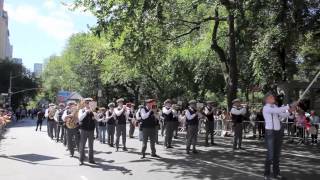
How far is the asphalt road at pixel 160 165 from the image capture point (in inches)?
474

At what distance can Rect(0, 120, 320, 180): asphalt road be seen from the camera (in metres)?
12.0

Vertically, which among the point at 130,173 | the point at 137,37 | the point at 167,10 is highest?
the point at 167,10

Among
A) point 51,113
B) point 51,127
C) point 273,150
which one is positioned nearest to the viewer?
point 273,150

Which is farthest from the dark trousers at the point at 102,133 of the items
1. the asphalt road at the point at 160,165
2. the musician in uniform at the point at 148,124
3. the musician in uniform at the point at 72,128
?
the musician in uniform at the point at 148,124

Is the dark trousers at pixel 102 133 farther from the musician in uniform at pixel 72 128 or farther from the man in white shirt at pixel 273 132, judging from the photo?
the man in white shirt at pixel 273 132

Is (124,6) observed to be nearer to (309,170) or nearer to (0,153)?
(0,153)

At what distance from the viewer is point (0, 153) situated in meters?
18.1

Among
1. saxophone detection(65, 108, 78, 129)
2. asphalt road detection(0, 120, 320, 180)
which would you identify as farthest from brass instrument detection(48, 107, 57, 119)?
saxophone detection(65, 108, 78, 129)

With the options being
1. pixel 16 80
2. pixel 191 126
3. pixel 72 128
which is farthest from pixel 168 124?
pixel 16 80

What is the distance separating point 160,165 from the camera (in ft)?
45.5

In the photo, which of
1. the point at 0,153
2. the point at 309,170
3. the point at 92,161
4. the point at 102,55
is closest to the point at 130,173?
the point at 92,161

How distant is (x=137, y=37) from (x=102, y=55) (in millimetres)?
19544

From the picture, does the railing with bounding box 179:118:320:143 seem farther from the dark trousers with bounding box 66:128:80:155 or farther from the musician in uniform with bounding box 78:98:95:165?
the musician in uniform with bounding box 78:98:95:165

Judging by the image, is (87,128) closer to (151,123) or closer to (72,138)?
(151,123)
